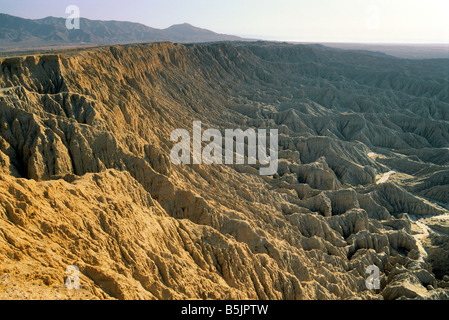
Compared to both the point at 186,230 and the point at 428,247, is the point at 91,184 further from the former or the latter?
the point at 428,247

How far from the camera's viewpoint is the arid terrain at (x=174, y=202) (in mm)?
12820

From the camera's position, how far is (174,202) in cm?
2295

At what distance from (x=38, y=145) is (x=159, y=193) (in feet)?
27.1

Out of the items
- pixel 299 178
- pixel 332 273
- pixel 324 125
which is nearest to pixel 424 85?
pixel 324 125

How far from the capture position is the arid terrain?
42.1ft

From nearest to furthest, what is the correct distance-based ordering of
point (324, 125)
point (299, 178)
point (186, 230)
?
point (186, 230), point (299, 178), point (324, 125)

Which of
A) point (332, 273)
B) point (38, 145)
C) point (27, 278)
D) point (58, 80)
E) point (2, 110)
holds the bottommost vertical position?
point (332, 273)

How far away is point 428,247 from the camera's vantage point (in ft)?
104

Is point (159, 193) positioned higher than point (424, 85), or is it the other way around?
point (424, 85)
